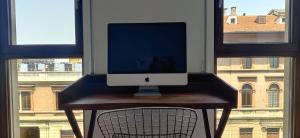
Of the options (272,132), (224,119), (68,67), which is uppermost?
(68,67)

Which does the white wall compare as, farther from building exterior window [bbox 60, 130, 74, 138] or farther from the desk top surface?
building exterior window [bbox 60, 130, 74, 138]

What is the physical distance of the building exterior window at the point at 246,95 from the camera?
8.79ft

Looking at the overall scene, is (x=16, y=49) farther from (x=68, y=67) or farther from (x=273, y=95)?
(x=273, y=95)

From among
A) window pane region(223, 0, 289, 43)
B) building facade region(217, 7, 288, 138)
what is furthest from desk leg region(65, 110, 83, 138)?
window pane region(223, 0, 289, 43)

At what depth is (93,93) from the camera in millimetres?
2340

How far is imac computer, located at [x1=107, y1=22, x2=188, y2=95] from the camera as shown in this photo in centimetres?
222

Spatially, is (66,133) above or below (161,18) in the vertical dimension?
below

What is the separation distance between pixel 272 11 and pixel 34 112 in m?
2.30

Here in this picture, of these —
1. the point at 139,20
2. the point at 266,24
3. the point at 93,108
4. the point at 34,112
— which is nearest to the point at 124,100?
the point at 93,108

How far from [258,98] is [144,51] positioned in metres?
1.17

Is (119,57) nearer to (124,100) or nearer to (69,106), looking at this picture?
(124,100)

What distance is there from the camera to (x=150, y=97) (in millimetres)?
2076

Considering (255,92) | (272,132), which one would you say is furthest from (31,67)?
(272,132)

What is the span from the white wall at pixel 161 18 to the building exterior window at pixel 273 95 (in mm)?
640
